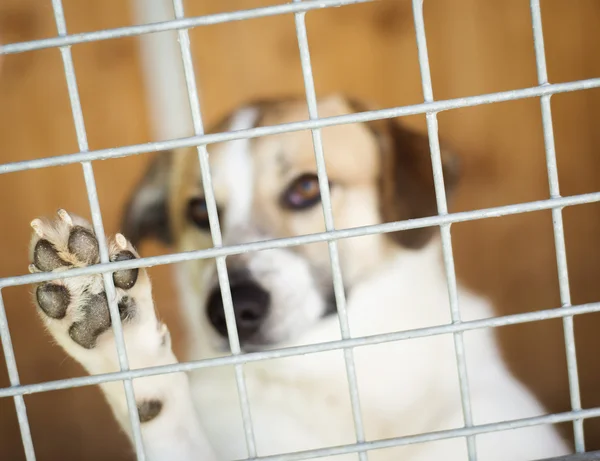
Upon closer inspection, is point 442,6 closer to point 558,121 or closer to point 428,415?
point 558,121

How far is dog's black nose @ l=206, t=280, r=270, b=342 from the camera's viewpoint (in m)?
1.09

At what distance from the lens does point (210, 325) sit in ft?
3.93

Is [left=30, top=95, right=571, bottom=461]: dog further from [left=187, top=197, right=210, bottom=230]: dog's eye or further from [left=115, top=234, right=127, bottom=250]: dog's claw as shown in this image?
[left=115, top=234, right=127, bottom=250]: dog's claw

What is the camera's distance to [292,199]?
1220 mm

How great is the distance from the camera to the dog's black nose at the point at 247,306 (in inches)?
42.9

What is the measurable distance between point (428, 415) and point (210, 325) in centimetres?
42

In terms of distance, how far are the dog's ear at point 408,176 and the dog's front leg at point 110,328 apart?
55 centimetres

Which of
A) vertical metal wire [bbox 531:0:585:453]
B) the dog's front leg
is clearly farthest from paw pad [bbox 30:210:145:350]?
vertical metal wire [bbox 531:0:585:453]

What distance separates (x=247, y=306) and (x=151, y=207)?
0.32 metres

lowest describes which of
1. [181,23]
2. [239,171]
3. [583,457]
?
[583,457]

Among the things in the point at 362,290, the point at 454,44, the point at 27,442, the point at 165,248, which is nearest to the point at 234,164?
the point at 165,248

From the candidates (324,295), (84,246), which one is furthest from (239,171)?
(84,246)

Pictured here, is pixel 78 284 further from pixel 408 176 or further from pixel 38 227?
pixel 408 176

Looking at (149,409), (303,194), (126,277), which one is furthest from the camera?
(303,194)
